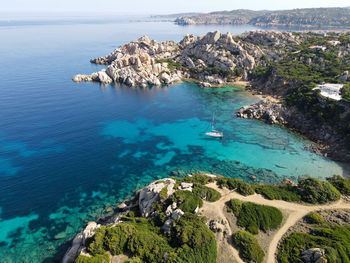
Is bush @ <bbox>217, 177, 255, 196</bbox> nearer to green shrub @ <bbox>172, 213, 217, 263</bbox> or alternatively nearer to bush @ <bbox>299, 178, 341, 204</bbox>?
bush @ <bbox>299, 178, 341, 204</bbox>

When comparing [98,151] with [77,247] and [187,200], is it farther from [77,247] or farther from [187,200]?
[187,200]

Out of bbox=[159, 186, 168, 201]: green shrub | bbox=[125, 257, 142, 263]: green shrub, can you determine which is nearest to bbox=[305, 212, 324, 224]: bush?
bbox=[159, 186, 168, 201]: green shrub

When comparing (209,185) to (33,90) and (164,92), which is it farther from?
(33,90)

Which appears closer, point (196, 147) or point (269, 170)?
point (269, 170)

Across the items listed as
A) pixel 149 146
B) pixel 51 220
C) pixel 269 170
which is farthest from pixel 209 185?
pixel 51 220

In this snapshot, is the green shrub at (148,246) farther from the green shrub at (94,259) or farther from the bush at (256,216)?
the bush at (256,216)

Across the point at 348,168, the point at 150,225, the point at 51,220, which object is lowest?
the point at 348,168

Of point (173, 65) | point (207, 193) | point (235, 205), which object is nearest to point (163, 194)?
point (207, 193)
